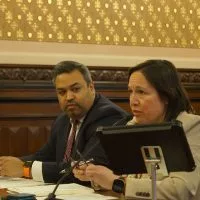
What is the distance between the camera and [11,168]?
3.49 metres

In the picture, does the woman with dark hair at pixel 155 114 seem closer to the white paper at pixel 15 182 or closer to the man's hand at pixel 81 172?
the man's hand at pixel 81 172

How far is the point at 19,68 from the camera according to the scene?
520 cm

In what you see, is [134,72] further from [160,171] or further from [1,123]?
[1,123]

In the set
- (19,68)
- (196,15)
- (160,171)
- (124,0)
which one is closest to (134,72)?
(160,171)

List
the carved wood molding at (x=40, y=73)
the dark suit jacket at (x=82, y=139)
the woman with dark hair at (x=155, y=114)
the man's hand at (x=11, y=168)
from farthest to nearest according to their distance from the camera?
the carved wood molding at (x=40, y=73), the man's hand at (x=11, y=168), the dark suit jacket at (x=82, y=139), the woman with dark hair at (x=155, y=114)

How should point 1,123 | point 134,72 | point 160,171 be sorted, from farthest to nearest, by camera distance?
point 1,123, point 134,72, point 160,171

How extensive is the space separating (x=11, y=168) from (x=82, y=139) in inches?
20.1

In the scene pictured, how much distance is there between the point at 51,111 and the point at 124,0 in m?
1.48

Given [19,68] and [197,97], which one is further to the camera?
[197,97]

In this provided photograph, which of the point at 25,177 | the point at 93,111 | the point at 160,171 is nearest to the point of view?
the point at 160,171

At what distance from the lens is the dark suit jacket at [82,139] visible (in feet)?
10.9

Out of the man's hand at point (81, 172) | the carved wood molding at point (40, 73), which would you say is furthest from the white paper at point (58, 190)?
the carved wood molding at point (40, 73)

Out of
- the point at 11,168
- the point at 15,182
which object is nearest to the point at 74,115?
the point at 11,168

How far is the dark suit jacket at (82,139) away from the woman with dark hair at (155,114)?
1.69ft
